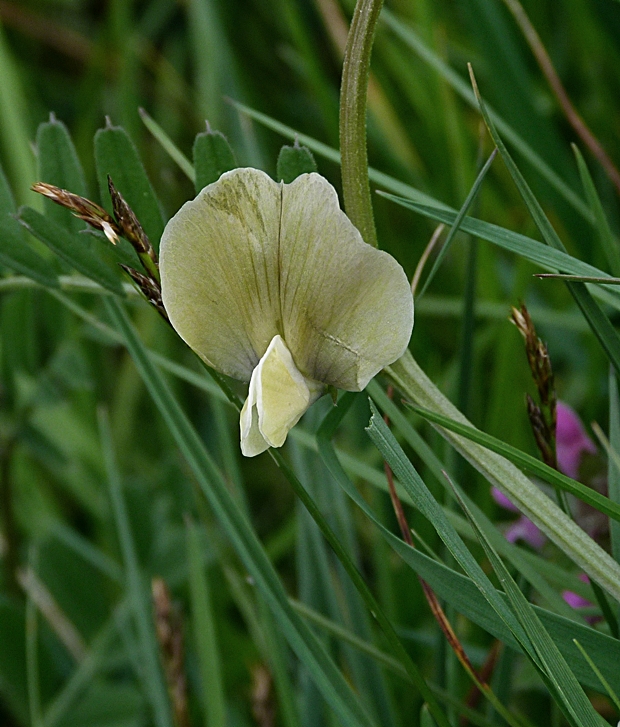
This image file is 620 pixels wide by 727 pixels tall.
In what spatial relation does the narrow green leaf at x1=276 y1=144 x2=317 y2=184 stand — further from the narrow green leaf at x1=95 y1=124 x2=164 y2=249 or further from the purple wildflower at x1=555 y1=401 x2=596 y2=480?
the purple wildflower at x1=555 y1=401 x2=596 y2=480

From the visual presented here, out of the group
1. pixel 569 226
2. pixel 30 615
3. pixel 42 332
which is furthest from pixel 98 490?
pixel 569 226

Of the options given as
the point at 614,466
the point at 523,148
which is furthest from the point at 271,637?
the point at 523,148

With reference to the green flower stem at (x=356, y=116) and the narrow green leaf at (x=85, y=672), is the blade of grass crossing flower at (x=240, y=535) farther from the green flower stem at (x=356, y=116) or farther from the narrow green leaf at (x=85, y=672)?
the narrow green leaf at (x=85, y=672)

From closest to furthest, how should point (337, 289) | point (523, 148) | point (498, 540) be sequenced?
point (337, 289) < point (498, 540) < point (523, 148)

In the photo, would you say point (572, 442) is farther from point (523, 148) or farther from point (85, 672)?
point (85, 672)

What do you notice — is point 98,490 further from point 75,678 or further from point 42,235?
point 42,235

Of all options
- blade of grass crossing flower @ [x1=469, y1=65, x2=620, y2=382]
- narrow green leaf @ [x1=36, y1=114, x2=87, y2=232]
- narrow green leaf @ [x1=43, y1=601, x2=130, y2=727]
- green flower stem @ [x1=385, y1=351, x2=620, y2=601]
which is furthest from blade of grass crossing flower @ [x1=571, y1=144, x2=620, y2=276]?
narrow green leaf @ [x1=43, y1=601, x2=130, y2=727]
